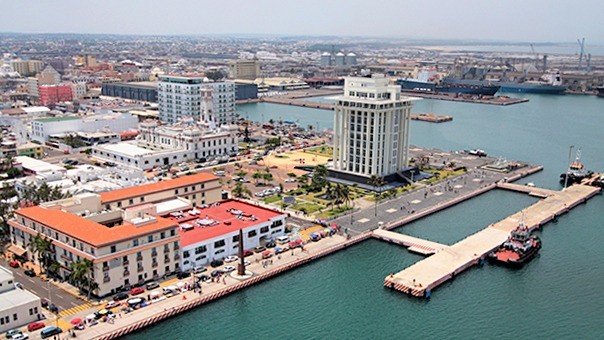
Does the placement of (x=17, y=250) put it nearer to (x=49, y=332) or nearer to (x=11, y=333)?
(x=11, y=333)

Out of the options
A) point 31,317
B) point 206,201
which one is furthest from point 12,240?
point 206,201

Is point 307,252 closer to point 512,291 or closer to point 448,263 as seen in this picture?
point 448,263

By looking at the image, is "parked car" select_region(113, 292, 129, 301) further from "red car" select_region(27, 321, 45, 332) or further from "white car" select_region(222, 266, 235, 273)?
"white car" select_region(222, 266, 235, 273)

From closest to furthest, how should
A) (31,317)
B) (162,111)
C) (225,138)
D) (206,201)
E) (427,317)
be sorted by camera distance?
(31,317), (427,317), (206,201), (225,138), (162,111)

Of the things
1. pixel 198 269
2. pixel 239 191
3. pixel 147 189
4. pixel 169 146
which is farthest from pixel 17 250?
pixel 169 146

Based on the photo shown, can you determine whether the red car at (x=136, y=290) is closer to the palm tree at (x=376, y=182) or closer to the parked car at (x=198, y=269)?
the parked car at (x=198, y=269)

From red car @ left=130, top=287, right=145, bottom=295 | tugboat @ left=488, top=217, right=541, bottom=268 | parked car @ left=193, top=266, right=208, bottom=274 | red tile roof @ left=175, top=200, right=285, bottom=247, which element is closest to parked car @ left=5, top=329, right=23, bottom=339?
red car @ left=130, top=287, right=145, bottom=295
